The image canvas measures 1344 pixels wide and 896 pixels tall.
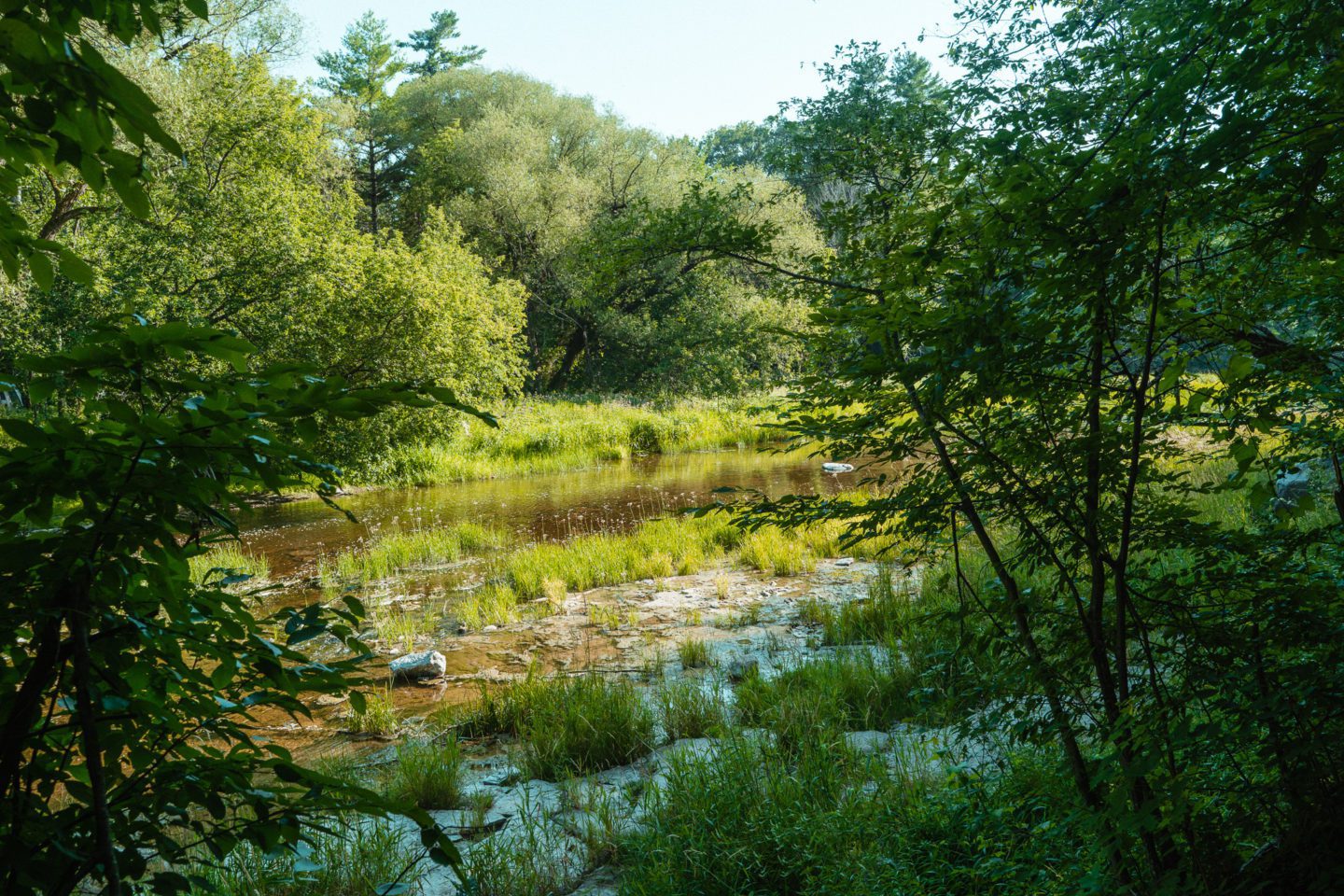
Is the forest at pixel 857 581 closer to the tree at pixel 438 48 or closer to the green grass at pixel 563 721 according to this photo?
the green grass at pixel 563 721

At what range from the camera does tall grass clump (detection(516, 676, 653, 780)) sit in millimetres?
4754

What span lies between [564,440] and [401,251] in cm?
663

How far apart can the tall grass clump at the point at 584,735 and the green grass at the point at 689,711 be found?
12cm

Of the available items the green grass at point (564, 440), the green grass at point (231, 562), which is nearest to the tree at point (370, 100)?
the green grass at point (564, 440)

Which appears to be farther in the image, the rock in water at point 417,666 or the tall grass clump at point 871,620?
the rock in water at point 417,666

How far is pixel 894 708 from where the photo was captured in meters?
4.96

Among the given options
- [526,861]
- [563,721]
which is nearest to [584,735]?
[563,721]

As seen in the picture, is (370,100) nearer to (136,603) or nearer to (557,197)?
(557,197)

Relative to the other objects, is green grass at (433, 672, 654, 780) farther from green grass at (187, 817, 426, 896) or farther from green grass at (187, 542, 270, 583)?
green grass at (187, 542, 270, 583)

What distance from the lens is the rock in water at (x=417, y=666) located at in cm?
677

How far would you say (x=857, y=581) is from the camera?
9172mm

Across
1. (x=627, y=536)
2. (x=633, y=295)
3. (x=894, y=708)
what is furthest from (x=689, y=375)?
(x=894, y=708)

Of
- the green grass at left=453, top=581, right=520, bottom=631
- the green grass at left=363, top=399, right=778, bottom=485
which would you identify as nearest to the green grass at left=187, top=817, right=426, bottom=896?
the green grass at left=453, top=581, right=520, bottom=631

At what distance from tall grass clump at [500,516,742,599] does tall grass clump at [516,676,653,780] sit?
3.88 metres
